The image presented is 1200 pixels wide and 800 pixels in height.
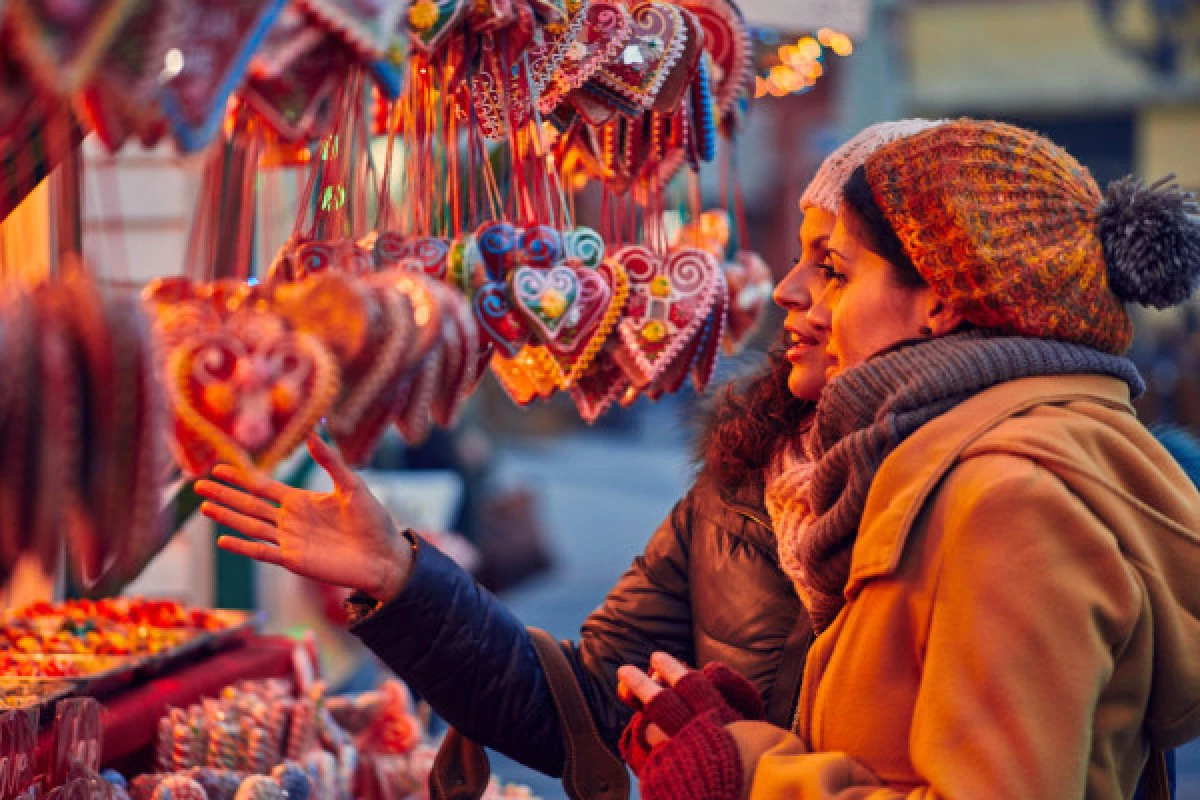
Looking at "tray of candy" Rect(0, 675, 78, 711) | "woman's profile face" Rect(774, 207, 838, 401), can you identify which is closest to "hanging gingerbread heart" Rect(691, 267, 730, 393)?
"woman's profile face" Rect(774, 207, 838, 401)

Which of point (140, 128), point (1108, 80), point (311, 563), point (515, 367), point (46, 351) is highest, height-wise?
point (1108, 80)

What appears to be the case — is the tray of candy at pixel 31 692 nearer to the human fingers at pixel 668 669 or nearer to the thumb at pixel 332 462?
the thumb at pixel 332 462

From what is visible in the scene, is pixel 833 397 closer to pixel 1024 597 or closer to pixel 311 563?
pixel 1024 597

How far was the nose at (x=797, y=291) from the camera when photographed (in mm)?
1635

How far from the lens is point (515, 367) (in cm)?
190

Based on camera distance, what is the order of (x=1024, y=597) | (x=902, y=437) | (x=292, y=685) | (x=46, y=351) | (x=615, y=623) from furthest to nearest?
(x=292, y=685) → (x=615, y=623) → (x=902, y=437) → (x=1024, y=597) → (x=46, y=351)

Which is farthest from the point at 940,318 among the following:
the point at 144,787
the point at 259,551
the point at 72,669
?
the point at 72,669

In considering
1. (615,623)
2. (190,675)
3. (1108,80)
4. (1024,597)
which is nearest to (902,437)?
(1024,597)

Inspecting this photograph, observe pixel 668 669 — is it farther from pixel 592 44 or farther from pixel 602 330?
pixel 592 44

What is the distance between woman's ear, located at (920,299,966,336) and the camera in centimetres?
136

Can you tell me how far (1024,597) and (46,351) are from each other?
0.82 metres

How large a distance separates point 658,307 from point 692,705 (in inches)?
25.9

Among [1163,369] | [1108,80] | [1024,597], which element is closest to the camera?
[1024,597]

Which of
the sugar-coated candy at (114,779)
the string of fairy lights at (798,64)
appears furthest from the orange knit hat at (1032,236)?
the sugar-coated candy at (114,779)
